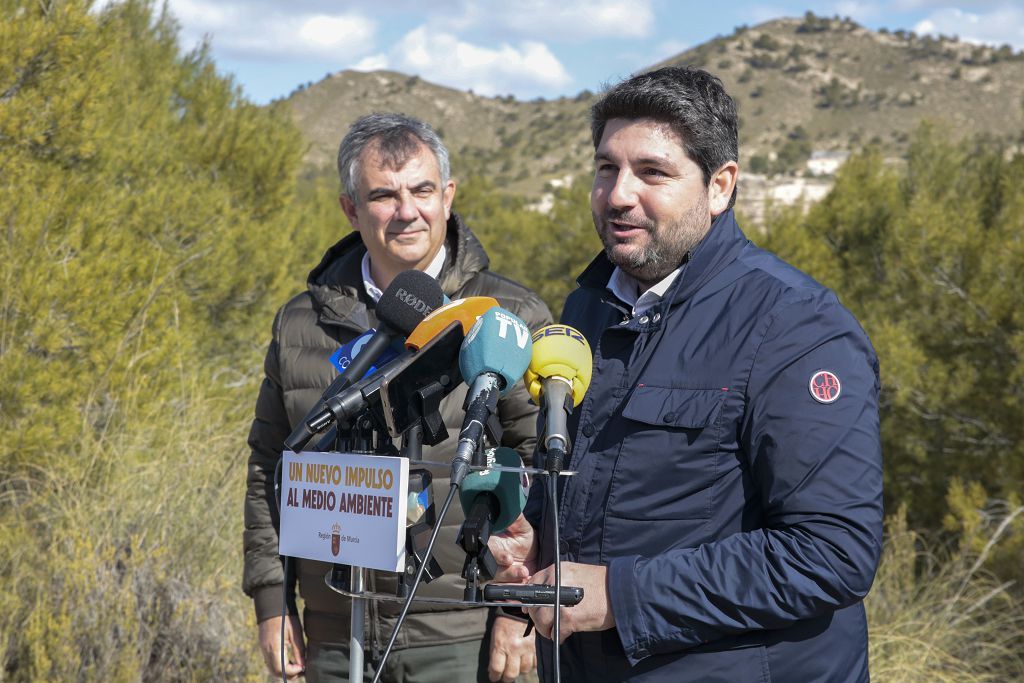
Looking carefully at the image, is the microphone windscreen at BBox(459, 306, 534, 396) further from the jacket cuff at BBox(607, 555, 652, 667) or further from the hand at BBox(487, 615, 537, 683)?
the hand at BBox(487, 615, 537, 683)

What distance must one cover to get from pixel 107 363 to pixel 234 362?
367 centimetres

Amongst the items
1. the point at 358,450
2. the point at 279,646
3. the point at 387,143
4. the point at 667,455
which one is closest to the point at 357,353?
the point at 358,450

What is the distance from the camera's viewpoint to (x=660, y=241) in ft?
6.53

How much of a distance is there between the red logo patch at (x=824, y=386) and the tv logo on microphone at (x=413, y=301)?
72 cm

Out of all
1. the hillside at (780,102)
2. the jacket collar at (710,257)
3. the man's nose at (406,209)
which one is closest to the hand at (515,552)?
the jacket collar at (710,257)

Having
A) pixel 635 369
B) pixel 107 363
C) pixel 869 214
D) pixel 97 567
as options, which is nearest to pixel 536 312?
pixel 635 369

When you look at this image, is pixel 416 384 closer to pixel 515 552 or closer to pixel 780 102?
pixel 515 552

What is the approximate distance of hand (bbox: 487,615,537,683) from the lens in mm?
2621

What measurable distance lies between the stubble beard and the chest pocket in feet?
0.85

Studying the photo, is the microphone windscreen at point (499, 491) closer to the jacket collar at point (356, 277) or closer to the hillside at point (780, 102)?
the jacket collar at point (356, 277)

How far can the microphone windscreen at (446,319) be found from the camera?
1764 mm

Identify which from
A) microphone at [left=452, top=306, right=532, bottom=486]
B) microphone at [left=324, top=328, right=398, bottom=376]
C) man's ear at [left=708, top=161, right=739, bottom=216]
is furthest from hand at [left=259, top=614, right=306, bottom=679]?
man's ear at [left=708, top=161, right=739, bottom=216]

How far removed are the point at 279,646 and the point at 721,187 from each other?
6.00 ft

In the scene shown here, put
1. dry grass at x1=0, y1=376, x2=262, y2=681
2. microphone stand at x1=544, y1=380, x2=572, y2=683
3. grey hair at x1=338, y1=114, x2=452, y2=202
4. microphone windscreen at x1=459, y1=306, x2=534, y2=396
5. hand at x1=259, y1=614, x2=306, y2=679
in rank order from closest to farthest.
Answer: microphone stand at x1=544, y1=380, x2=572, y2=683, microphone windscreen at x1=459, y1=306, x2=534, y2=396, hand at x1=259, y1=614, x2=306, y2=679, grey hair at x1=338, y1=114, x2=452, y2=202, dry grass at x1=0, y1=376, x2=262, y2=681
